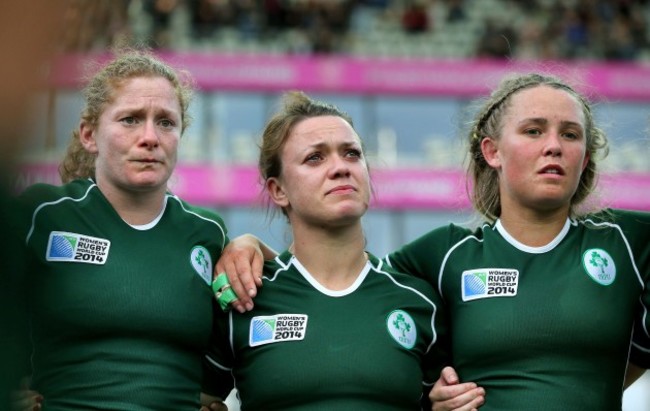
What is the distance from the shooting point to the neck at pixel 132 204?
4.33 m

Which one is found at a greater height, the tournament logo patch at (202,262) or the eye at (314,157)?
the eye at (314,157)

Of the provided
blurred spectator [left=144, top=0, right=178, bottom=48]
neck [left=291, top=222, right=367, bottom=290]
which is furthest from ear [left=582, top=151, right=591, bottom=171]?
blurred spectator [left=144, top=0, right=178, bottom=48]

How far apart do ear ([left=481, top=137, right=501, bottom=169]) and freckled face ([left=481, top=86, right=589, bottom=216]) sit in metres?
0.05

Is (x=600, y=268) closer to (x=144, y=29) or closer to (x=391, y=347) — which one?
(x=391, y=347)

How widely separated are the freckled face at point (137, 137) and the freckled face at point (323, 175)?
508mm

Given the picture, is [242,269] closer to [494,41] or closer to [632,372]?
[632,372]

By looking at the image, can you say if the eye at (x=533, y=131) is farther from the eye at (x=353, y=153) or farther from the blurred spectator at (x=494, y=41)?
the blurred spectator at (x=494, y=41)

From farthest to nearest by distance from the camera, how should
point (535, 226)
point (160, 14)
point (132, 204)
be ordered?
point (160, 14) < point (535, 226) < point (132, 204)

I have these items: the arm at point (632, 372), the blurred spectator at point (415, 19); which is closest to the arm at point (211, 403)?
the arm at point (632, 372)

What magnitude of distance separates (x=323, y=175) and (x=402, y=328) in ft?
2.27

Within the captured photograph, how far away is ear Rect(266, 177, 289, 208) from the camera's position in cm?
467

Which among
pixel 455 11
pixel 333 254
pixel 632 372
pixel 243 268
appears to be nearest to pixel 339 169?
pixel 333 254

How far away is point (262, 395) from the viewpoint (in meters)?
4.16

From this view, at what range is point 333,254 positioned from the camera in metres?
4.45
